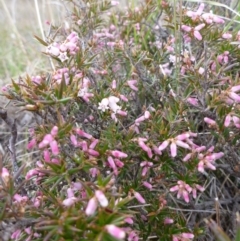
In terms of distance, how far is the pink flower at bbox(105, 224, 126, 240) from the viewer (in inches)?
46.0

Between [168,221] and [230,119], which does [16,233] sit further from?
[230,119]

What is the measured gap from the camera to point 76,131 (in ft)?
5.37

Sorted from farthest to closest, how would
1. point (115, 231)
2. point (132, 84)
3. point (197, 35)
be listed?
1. point (132, 84)
2. point (197, 35)
3. point (115, 231)

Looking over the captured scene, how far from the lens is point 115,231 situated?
46.8 inches

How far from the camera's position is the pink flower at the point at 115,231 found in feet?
3.84

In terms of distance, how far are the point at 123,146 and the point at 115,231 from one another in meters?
0.67

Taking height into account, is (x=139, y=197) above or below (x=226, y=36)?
below

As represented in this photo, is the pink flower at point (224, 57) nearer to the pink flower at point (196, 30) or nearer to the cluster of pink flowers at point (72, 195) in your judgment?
the pink flower at point (196, 30)

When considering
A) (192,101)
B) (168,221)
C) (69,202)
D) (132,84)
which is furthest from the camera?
(132,84)

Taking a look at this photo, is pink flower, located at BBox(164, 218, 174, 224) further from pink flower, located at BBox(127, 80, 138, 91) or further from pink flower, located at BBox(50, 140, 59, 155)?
pink flower, located at BBox(127, 80, 138, 91)

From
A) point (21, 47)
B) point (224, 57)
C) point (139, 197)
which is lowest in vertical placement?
point (21, 47)

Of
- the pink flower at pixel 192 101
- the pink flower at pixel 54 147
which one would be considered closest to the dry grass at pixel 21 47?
the pink flower at pixel 192 101

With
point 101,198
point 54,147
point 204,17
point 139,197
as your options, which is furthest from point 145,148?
point 204,17

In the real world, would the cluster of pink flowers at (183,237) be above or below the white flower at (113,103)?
below
